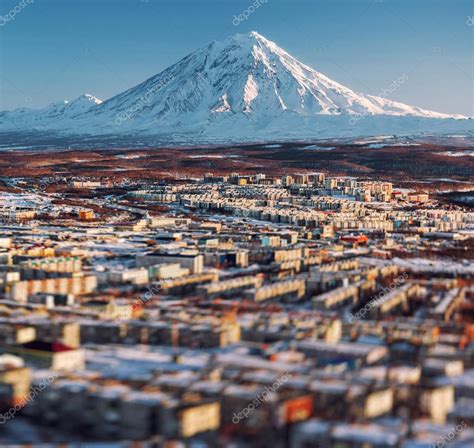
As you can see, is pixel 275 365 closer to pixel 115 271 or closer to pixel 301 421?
pixel 301 421

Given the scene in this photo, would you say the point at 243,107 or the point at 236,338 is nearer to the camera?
the point at 236,338

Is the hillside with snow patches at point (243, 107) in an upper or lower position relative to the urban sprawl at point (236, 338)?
upper

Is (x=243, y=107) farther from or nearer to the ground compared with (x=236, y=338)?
farther from the ground

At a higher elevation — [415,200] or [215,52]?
[215,52]

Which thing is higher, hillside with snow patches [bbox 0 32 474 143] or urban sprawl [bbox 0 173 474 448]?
hillside with snow patches [bbox 0 32 474 143]

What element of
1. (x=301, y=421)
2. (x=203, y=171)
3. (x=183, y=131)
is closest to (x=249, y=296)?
(x=301, y=421)

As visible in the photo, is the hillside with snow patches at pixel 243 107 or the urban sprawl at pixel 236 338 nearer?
the urban sprawl at pixel 236 338

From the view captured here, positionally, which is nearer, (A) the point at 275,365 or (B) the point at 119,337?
(A) the point at 275,365

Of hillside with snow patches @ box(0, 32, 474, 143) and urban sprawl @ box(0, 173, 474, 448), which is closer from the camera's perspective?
urban sprawl @ box(0, 173, 474, 448)
